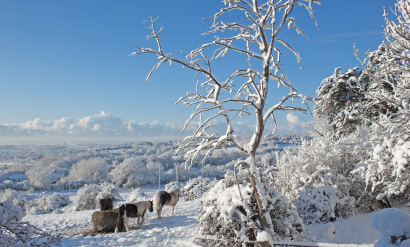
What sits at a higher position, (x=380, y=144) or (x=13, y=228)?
(x=380, y=144)

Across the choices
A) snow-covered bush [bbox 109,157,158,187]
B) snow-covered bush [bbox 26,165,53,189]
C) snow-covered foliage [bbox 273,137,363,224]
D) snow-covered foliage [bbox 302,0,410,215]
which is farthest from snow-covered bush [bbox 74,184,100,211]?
snow-covered bush [bbox 26,165,53,189]

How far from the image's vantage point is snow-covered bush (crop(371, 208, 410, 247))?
288cm

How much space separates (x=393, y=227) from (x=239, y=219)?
364 cm

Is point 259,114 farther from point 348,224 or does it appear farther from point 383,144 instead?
point 348,224

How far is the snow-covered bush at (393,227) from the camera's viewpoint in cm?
288

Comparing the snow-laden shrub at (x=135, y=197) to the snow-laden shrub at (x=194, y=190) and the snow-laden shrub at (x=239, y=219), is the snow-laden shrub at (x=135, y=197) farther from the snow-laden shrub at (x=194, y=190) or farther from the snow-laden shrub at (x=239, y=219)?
the snow-laden shrub at (x=239, y=219)

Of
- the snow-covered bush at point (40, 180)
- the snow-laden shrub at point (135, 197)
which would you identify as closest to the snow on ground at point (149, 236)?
the snow-laden shrub at point (135, 197)

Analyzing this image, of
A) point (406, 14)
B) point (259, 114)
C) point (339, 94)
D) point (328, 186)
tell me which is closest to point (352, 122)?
point (339, 94)

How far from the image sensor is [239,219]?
620cm

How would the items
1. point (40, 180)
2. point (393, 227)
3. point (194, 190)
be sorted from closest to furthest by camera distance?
point (393, 227)
point (194, 190)
point (40, 180)

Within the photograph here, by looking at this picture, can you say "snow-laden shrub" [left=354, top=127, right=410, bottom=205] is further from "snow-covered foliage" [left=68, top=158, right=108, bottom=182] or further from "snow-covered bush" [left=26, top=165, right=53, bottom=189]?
"snow-covered foliage" [left=68, top=158, right=108, bottom=182]

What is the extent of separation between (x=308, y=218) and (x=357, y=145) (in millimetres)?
3043

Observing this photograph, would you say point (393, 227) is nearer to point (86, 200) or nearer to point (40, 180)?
point (86, 200)

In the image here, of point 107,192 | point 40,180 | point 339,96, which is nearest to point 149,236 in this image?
point 107,192
